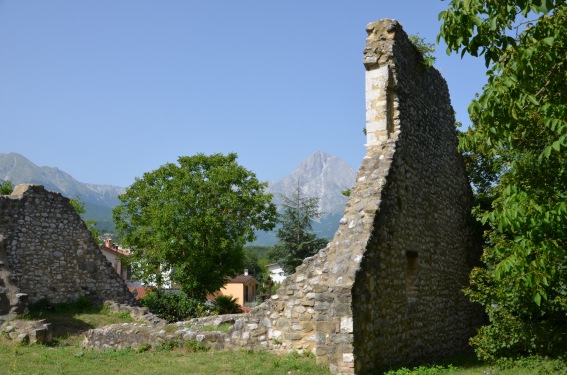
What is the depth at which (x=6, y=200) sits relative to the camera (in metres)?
16.4

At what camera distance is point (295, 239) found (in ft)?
144

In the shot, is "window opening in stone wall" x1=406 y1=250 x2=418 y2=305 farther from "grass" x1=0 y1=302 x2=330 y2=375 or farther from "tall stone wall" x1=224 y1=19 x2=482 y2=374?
"grass" x1=0 y1=302 x2=330 y2=375

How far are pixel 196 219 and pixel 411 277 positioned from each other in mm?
16807

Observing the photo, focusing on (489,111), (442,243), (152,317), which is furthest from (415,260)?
(152,317)

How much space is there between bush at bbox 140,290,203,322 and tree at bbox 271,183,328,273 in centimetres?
2032

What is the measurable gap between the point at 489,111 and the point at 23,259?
14864mm

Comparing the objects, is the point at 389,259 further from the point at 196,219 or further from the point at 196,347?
the point at 196,219

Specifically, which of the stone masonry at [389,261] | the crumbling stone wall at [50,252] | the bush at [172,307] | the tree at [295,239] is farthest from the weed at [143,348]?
the tree at [295,239]

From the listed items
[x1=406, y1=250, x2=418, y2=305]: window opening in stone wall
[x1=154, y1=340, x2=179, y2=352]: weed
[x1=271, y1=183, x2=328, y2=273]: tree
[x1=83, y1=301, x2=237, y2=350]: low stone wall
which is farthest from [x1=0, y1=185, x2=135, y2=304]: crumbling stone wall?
[x1=271, y1=183, x2=328, y2=273]: tree

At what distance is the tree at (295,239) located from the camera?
4297 centimetres

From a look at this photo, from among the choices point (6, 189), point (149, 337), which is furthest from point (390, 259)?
point (6, 189)

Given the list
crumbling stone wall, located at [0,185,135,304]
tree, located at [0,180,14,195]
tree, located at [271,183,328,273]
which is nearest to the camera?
crumbling stone wall, located at [0,185,135,304]

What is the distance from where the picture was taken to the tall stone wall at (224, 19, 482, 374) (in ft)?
27.9

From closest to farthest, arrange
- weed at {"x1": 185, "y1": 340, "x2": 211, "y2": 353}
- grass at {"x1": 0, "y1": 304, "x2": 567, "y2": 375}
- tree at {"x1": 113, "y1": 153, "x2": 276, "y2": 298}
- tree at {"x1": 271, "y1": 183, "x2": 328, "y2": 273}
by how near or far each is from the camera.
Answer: grass at {"x1": 0, "y1": 304, "x2": 567, "y2": 375} → weed at {"x1": 185, "y1": 340, "x2": 211, "y2": 353} → tree at {"x1": 113, "y1": 153, "x2": 276, "y2": 298} → tree at {"x1": 271, "y1": 183, "x2": 328, "y2": 273}
